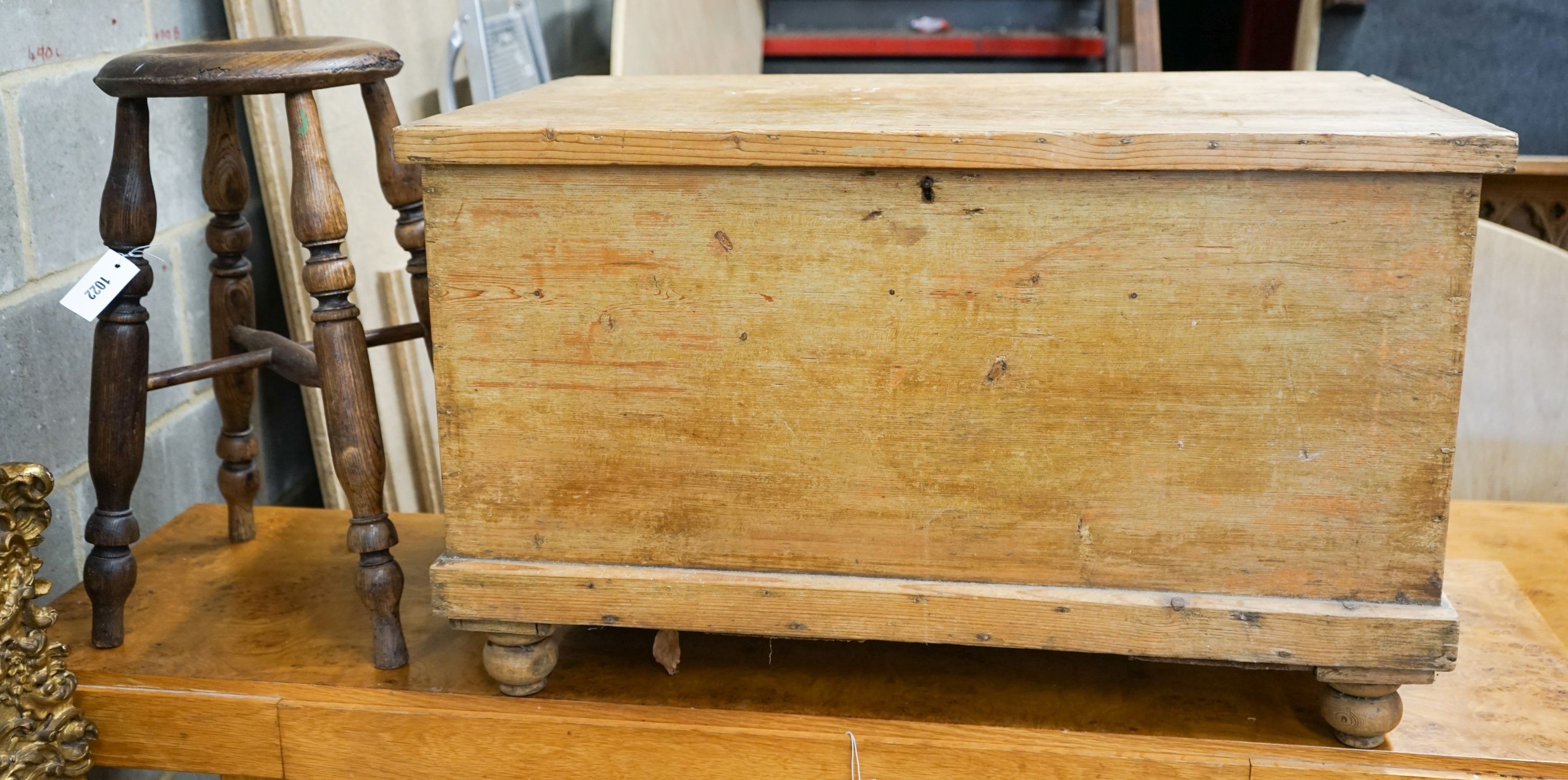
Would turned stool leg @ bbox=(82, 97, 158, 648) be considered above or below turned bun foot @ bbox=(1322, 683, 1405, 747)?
above

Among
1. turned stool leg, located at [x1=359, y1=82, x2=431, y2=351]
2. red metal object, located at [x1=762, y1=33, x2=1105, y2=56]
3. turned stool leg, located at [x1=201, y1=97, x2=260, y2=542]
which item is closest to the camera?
turned stool leg, located at [x1=359, y1=82, x2=431, y2=351]

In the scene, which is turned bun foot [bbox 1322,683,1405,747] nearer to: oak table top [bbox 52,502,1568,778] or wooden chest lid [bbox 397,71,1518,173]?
oak table top [bbox 52,502,1568,778]

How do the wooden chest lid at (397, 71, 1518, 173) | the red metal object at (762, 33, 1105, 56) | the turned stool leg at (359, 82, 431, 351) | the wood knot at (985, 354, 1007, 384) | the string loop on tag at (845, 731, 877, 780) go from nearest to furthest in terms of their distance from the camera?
the wooden chest lid at (397, 71, 1518, 173)
the wood knot at (985, 354, 1007, 384)
the string loop on tag at (845, 731, 877, 780)
the turned stool leg at (359, 82, 431, 351)
the red metal object at (762, 33, 1105, 56)

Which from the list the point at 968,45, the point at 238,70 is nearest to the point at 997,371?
the point at 238,70

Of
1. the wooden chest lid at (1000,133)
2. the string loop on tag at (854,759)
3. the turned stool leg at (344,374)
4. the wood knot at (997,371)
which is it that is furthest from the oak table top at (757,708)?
the wooden chest lid at (1000,133)

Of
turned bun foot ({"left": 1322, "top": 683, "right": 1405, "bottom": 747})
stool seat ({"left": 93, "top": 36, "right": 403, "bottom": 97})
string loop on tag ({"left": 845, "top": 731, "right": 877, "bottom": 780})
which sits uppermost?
stool seat ({"left": 93, "top": 36, "right": 403, "bottom": 97})

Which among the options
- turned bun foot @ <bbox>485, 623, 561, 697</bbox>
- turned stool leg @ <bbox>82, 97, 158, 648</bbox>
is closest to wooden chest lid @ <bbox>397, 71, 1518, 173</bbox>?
turned stool leg @ <bbox>82, 97, 158, 648</bbox>

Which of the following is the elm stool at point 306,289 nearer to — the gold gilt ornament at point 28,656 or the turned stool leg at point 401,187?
the turned stool leg at point 401,187

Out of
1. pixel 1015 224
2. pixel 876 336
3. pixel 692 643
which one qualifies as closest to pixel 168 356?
pixel 692 643

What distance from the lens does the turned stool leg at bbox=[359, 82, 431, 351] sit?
1.64m

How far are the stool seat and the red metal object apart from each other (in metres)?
2.25

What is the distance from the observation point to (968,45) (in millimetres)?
3482

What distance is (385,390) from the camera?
2354 millimetres

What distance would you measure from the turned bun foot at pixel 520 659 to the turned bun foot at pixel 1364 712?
35.4 inches
